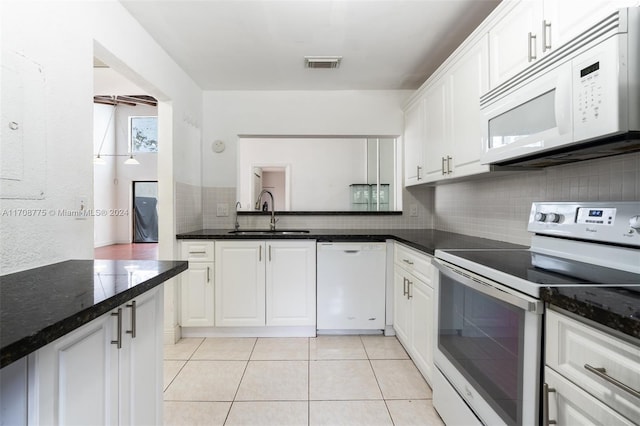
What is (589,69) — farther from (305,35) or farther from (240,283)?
(240,283)

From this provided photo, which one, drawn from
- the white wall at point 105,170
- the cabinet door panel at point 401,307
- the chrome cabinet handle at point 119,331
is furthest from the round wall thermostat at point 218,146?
the white wall at point 105,170

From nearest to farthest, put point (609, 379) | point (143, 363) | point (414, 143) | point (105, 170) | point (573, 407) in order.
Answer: point (609, 379) → point (573, 407) → point (143, 363) → point (414, 143) → point (105, 170)

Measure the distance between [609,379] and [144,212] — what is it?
9.05 meters

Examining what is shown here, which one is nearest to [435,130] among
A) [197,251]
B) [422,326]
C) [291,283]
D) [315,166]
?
[422,326]

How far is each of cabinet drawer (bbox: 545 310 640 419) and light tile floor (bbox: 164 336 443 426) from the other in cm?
104

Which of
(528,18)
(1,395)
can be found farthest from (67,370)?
(528,18)

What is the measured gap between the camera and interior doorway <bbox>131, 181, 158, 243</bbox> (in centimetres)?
784

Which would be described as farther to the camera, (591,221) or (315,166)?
(315,166)

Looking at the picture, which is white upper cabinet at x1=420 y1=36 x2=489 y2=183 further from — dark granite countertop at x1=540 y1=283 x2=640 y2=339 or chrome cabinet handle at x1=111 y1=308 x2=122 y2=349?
chrome cabinet handle at x1=111 y1=308 x2=122 y2=349

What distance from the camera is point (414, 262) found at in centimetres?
212

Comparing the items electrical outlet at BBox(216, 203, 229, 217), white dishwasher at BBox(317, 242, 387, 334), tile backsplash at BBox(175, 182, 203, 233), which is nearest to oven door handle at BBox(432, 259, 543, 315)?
white dishwasher at BBox(317, 242, 387, 334)

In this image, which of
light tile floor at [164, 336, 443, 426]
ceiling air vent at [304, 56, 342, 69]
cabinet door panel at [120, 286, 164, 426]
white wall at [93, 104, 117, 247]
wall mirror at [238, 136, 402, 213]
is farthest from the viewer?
white wall at [93, 104, 117, 247]

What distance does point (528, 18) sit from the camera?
1388mm

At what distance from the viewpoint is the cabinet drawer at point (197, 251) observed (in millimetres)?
2629
